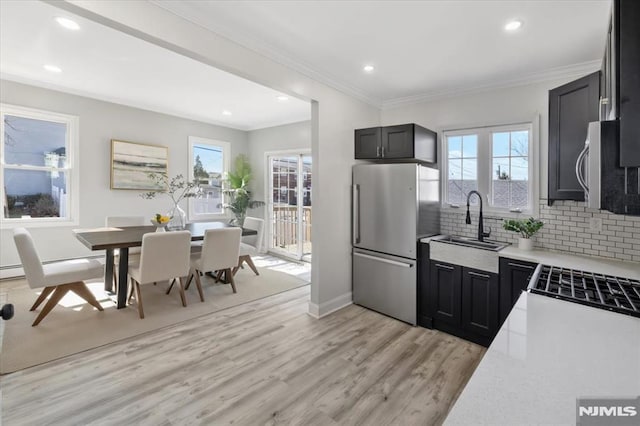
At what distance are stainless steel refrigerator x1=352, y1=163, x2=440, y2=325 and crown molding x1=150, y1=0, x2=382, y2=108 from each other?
91 centimetres

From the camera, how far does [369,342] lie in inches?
111

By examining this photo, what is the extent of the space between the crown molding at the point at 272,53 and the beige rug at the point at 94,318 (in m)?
2.70

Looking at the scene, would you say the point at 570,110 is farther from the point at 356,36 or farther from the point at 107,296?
the point at 107,296

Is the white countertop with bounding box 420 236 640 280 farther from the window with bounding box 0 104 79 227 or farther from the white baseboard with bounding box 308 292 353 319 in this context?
the window with bounding box 0 104 79 227

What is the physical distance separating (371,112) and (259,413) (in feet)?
11.4

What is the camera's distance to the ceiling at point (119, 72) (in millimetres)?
2771

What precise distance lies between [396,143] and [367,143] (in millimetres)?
370

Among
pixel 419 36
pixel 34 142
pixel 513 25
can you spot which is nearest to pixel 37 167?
pixel 34 142

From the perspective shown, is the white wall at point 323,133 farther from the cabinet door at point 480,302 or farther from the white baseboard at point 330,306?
the cabinet door at point 480,302

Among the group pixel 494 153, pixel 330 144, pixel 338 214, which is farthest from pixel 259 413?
pixel 494 153

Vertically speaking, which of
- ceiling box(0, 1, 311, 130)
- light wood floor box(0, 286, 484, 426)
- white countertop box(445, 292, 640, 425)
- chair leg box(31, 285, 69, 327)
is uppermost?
ceiling box(0, 1, 311, 130)

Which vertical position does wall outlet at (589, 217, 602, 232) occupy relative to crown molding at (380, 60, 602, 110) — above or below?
below

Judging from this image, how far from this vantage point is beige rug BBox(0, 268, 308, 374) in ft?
8.35

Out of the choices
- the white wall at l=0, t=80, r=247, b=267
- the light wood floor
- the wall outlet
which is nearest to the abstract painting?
the white wall at l=0, t=80, r=247, b=267
